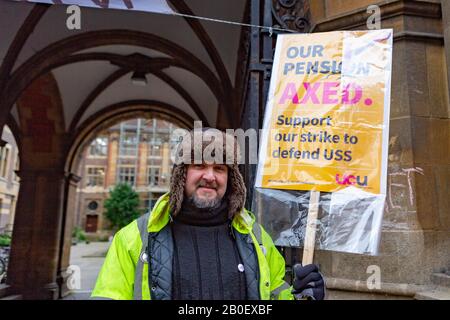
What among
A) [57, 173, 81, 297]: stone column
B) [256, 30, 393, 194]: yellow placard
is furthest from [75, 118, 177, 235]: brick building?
[256, 30, 393, 194]: yellow placard

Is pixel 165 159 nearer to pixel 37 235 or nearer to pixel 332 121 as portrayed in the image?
pixel 37 235

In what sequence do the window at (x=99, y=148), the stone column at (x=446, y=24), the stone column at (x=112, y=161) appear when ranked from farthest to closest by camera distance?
the window at (x=99, y=148) < the stone column at (x=112, y=161) < the stone column at (x=446, y=24)

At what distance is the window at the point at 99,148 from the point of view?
134 ft

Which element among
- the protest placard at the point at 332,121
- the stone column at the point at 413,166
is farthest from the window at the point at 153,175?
the protest placard at the point at 332,121

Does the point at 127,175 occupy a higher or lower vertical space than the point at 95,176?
higher

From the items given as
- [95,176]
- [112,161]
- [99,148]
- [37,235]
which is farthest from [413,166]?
[99,148]

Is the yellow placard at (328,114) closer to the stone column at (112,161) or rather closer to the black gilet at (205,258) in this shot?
the black gilet at (205,258)

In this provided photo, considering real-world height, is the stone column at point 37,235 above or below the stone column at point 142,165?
below

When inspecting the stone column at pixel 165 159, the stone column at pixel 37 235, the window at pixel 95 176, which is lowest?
the stone column at pixel 37 235

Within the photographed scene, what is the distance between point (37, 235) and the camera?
Answer: 8875 millimetres

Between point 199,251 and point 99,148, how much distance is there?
4172 cm

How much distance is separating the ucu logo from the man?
0.48 metres
